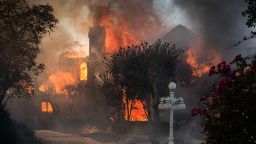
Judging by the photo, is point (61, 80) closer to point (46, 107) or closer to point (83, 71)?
point (83, 71)

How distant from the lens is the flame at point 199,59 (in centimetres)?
6568

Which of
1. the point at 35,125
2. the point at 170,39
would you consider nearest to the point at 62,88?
the point at 35,125

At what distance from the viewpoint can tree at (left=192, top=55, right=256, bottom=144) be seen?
938 centimetres

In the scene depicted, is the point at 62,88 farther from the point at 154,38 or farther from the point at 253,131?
the point at 253,131

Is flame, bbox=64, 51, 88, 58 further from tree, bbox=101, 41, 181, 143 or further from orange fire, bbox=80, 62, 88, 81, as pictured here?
tree, bbox=101, 41, 181, 143

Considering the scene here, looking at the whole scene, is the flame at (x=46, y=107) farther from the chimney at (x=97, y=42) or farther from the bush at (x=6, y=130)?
the bush at (x=6, y=130)

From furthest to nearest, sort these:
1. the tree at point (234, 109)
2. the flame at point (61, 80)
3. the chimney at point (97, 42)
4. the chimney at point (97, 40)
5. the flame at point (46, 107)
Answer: the flame at point (61, 80)
the chimney at point (97, 40)
the chimney at point (97, 42)
the flame at point (46, 107)
the tree at point (234, 109)

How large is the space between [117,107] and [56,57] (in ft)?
159

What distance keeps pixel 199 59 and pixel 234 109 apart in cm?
6018

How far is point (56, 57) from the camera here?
4092 inches

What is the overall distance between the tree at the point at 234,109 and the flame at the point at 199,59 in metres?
55.1

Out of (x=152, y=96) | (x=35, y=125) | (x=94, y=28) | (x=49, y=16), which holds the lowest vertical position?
(x=35, y=125)

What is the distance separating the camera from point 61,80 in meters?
82.2

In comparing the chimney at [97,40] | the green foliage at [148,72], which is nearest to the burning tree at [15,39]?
the green foliage at [148,72]
